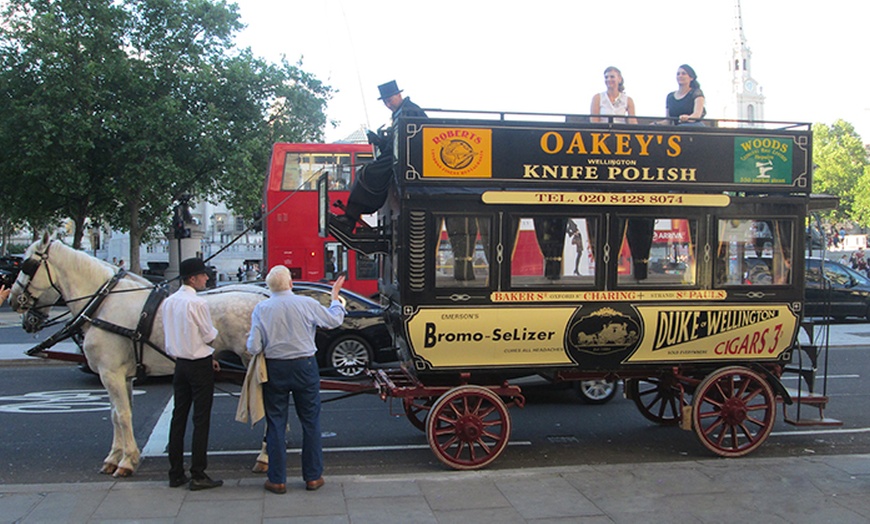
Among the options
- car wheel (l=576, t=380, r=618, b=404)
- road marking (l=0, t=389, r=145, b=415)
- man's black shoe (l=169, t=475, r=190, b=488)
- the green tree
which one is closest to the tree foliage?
road marking (l=0, t=389, r=145, b=415)

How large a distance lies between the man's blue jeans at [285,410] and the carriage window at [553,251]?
78.8 inches

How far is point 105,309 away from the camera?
21.1ft

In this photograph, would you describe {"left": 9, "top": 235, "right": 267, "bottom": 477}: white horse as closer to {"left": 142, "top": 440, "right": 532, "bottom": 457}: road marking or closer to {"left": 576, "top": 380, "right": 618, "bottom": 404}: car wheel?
{"left": 142, "top": 440, "right": 532, "bottom": 457}: road marking

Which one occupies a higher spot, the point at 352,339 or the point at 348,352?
the point at 352,339

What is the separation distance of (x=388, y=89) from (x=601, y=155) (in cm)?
211

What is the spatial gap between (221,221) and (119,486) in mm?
80556

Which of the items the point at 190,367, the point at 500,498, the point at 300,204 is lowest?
the point at 500,498

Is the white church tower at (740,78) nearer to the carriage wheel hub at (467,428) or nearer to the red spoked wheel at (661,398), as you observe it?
the red spoked wheel at (661,398)

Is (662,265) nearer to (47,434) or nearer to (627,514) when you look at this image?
(627,514)

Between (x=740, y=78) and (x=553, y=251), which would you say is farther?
(x=740, y=78)

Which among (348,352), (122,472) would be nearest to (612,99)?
(348,352)

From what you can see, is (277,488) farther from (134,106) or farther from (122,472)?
(134,106)

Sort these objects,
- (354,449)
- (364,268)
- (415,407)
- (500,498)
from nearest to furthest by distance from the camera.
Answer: (500,498), (415,407), (354,449), (364,268)

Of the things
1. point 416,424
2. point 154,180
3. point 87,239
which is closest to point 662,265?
point 416,424
